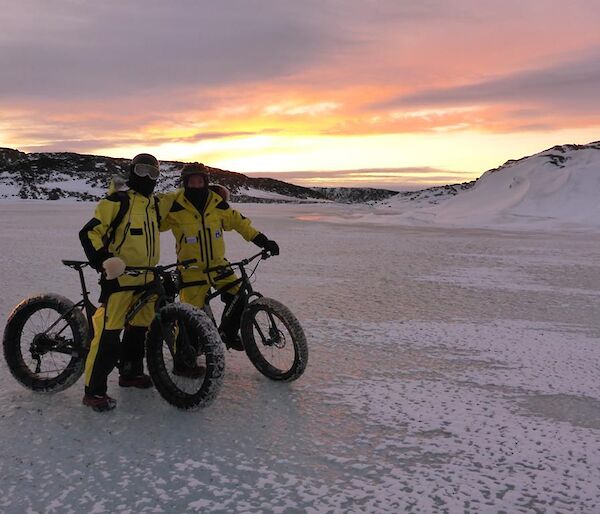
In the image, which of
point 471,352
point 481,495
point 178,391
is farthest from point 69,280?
point 481,495

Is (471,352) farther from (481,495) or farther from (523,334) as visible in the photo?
(481,495)

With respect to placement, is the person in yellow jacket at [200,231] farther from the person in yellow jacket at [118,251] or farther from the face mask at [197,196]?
the person in yellow jacket at [118,251]

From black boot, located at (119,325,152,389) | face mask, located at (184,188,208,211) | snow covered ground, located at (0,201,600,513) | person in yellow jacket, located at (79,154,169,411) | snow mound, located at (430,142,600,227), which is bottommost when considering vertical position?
snow covered ground, located at (0,201,600,513)

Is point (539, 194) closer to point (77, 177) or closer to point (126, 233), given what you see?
point (126, 233)

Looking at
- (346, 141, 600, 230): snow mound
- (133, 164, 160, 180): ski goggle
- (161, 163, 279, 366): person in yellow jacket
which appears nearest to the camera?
(133, 164, 160, 180): ski goggle

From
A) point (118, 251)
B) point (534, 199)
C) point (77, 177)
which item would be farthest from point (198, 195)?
point (77, 177)

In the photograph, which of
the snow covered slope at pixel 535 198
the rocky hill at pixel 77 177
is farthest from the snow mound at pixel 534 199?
the rocky hill at pixel 77 177

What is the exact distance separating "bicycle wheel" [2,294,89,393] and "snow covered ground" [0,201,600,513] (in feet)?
0.47

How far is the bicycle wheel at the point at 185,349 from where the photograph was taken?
388 centimetres

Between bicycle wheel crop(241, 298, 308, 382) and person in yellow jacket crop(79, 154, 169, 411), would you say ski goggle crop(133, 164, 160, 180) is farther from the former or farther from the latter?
bicycle wheel crop(241, 298, 308, 382)

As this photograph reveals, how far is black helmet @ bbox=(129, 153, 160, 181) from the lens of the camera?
13.4 ft

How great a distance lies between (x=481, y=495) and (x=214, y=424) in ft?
5.96

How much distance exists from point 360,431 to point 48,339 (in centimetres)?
261

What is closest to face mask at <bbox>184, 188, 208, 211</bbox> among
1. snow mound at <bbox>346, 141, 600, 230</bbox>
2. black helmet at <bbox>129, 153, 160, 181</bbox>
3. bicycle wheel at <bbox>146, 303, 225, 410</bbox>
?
black helmet at <bbox>129, 153, 160, 181</bbox>
